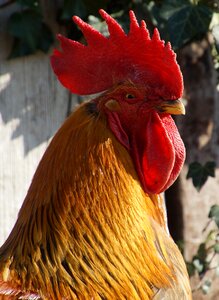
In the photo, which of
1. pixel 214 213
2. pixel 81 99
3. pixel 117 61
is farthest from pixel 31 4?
pixel 214 213

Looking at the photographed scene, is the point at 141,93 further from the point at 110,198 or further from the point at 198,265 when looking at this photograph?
the point at 198,265

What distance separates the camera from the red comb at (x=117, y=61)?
10.0ft

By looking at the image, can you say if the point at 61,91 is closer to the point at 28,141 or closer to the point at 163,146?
the point at 28,141

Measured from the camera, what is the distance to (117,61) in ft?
10.4

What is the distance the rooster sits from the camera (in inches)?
116

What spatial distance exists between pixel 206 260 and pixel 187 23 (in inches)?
64.7

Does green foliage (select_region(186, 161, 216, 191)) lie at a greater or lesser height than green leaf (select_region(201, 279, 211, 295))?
greater

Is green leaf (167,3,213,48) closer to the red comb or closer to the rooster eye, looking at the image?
the red comb

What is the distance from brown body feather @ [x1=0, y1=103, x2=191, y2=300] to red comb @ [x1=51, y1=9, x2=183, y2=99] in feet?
0.79

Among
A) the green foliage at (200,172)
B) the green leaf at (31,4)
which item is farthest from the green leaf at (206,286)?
the green leaf at (31,4)

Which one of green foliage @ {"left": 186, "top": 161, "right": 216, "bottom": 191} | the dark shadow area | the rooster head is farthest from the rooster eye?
the dark shadow area

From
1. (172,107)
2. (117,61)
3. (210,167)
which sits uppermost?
(117,61)

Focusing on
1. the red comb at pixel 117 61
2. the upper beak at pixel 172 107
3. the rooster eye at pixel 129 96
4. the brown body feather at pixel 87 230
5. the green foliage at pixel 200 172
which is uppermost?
the red comb at pixel 117 61

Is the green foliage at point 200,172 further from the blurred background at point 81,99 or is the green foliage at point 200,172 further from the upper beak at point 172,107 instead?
the upper beak at point 172,107
